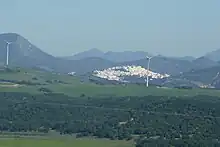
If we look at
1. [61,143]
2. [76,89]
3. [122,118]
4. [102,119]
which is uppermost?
[76,89]

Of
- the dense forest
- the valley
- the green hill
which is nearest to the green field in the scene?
the valley

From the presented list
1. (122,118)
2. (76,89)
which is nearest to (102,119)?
(122,118)

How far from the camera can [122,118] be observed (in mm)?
100188

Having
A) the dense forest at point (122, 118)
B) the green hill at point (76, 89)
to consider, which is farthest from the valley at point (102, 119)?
the green hill at point (76, 89)

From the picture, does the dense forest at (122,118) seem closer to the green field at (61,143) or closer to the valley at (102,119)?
the valley at (102,119)

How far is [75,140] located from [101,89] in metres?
69.9

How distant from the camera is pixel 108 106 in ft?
386

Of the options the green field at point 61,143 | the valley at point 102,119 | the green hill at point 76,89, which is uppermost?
the green hill at point 76,89

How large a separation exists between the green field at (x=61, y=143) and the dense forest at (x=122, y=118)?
10.3 ft

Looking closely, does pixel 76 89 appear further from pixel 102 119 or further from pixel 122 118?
pixel 122 118

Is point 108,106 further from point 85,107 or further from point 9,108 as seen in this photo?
point 9,108

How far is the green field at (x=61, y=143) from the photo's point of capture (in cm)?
7619

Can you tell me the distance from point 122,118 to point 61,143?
22.9m

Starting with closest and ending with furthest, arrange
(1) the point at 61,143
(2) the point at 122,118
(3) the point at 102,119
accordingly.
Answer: (1) the point at 61,143 < (2) the point at 122,118 < (3) the point at 102,119
